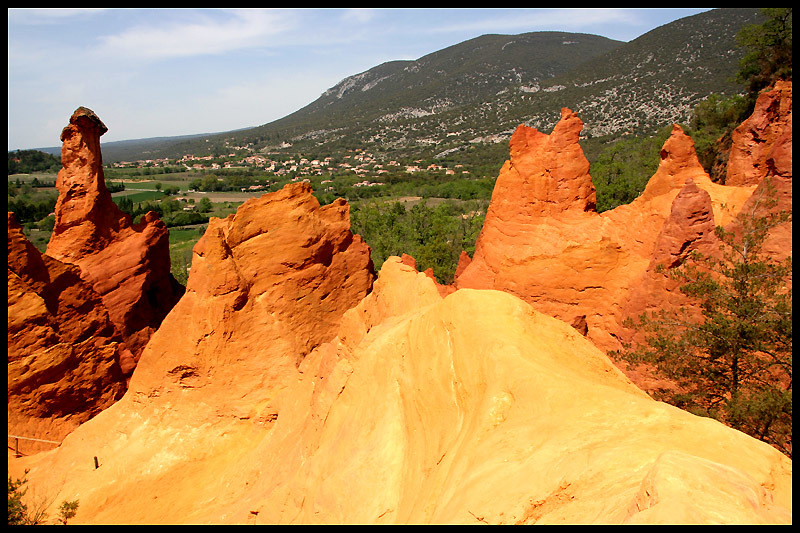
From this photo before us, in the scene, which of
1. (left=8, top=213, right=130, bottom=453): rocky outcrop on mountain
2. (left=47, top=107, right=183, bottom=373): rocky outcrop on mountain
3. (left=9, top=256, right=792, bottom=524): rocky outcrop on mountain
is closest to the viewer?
(left=9, top=256, right=792, bottom=524): rocky outcrop on mountain

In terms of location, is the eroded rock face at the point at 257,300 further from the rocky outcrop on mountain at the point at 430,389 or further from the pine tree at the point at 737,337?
the pine tree at the point at 737,337

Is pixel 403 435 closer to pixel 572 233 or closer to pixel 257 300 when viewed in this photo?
pixel 257 300

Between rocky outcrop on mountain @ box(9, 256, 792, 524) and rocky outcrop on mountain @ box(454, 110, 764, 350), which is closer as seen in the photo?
rocky outcrop on mountain @ box(9, 256, 792, 524)

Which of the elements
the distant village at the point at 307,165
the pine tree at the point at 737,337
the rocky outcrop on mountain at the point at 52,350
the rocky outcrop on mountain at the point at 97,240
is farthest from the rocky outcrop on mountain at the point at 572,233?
the distant village at the point at 307,165

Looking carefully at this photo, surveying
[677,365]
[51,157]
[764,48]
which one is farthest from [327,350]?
[51,157]

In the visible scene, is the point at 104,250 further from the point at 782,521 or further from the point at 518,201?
the point at 782,521

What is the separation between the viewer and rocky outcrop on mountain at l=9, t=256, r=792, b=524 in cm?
449

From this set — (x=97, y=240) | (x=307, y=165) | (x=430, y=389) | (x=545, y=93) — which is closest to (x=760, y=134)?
(x=430, y=389)

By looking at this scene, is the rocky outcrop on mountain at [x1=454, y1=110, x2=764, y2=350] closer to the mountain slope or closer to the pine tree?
the pine tree

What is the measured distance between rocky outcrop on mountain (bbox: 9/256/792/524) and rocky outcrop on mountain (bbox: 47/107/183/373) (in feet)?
16.9

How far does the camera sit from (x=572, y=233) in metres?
15.6

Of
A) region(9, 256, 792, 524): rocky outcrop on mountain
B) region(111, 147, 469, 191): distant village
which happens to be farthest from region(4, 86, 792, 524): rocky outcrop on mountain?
region(111, 147, 469, 191): distant village

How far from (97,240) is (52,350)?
5093mm

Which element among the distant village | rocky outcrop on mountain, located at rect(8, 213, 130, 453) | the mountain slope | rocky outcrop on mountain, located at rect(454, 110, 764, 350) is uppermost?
the mountain slope
